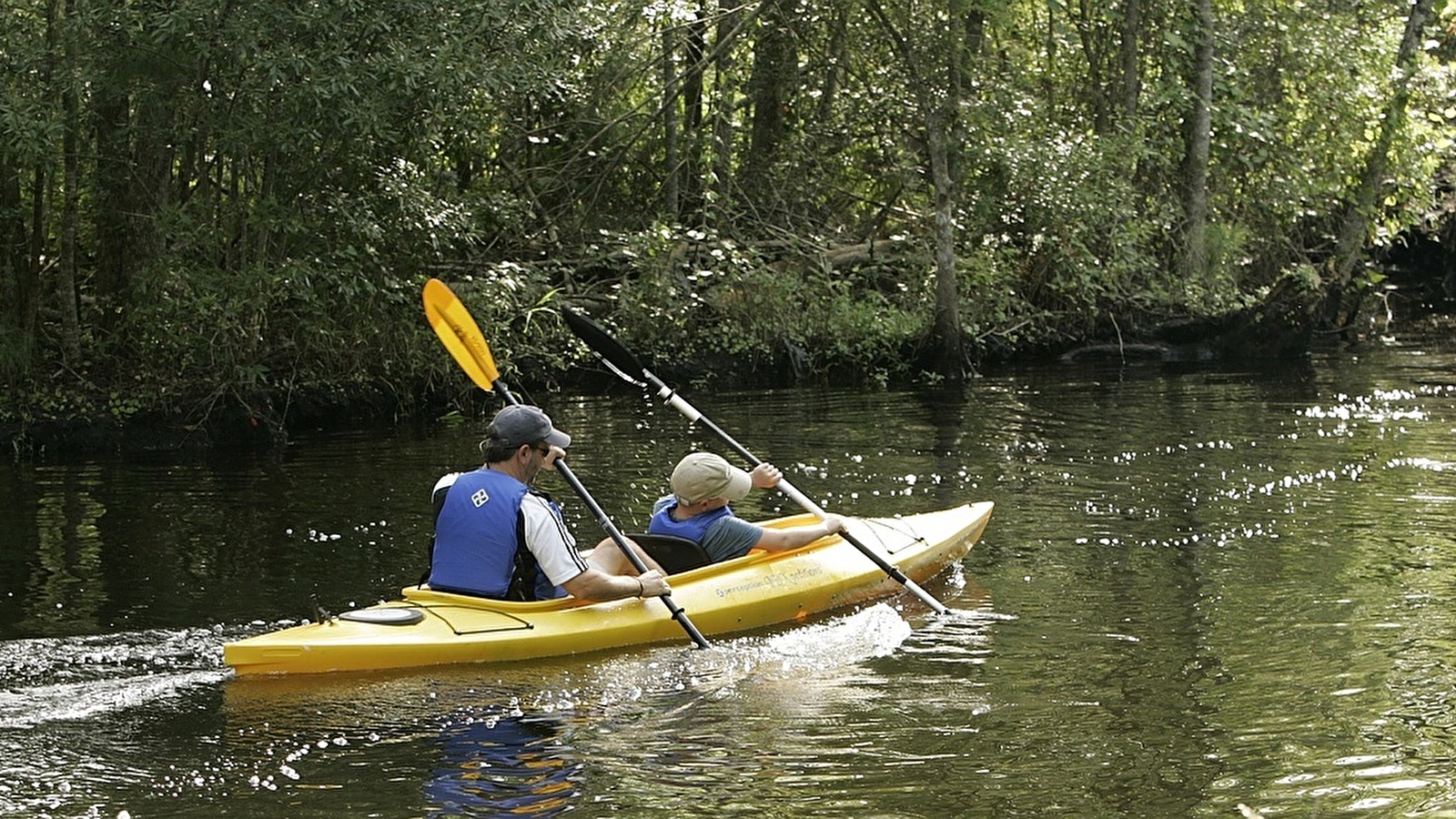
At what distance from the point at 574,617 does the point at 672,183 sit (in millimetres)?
11051

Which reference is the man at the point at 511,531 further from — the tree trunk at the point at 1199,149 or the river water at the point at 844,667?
the tree trunk at the point at 1199,149

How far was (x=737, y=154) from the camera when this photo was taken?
18109 mm

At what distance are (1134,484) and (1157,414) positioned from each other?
3429mm

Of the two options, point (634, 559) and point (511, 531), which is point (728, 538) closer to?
point (634, 559)

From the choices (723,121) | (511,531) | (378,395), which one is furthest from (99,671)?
(723,121)

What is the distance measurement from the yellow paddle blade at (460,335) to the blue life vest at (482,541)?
2.03m

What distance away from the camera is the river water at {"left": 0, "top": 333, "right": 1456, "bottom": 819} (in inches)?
187

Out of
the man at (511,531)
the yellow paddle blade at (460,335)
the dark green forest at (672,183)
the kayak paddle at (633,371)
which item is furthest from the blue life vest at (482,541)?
the dark green forest at (672,183)

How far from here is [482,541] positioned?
614 centimetres

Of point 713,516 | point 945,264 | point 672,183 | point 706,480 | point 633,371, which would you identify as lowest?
point 713,516

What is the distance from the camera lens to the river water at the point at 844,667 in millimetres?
4750

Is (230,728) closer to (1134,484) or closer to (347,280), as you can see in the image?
(1134,484)

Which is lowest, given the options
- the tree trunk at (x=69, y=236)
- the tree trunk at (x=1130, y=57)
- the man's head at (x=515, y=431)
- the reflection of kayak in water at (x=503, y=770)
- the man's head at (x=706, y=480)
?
the reflection of kayak in water at (x=503, y=770)

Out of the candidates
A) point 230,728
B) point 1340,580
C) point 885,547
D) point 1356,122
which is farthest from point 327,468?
point 1356,122
